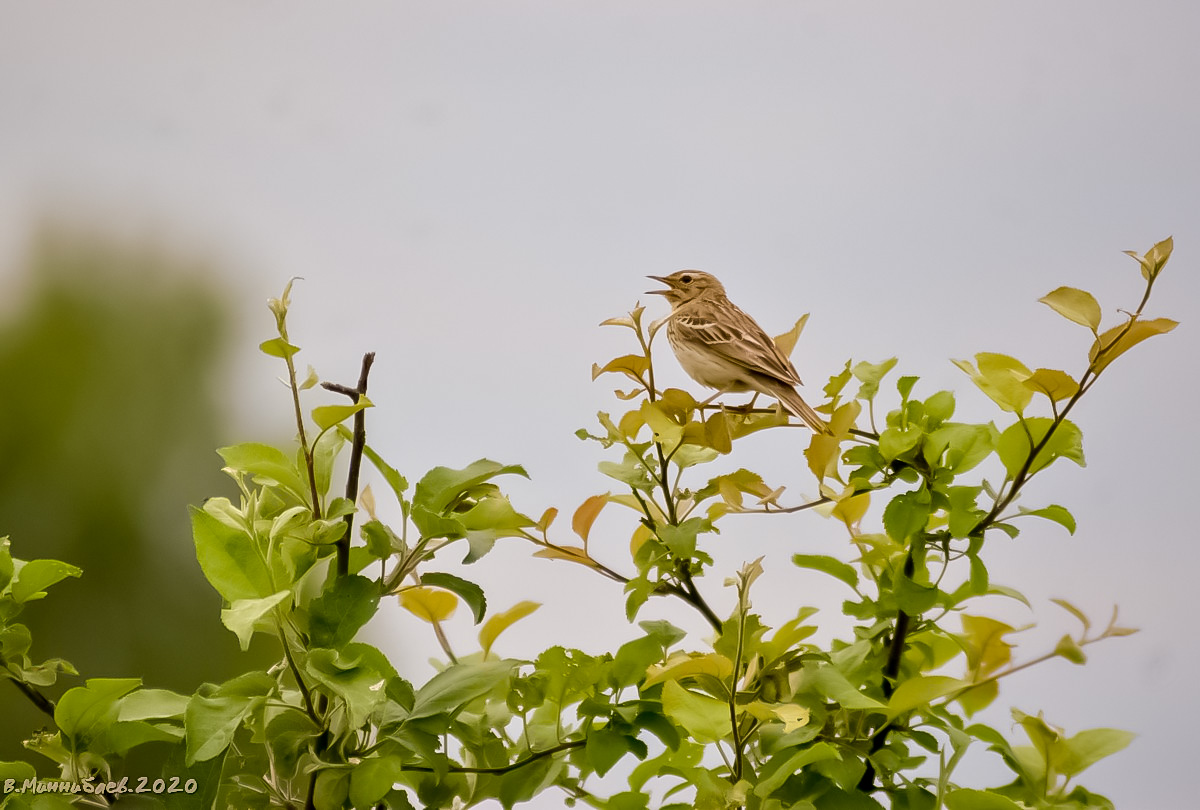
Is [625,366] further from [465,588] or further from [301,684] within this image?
[301,684]

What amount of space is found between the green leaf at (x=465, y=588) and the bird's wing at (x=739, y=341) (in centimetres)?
56

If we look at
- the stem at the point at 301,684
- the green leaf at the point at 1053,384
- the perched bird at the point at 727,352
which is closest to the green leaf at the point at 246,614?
the stem at the point at 301,684

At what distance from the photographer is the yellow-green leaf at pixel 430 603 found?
30.4 inches

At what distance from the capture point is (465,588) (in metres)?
0.64

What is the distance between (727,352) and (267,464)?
2.63 feet

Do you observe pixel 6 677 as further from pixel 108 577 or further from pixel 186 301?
pixel 186 301

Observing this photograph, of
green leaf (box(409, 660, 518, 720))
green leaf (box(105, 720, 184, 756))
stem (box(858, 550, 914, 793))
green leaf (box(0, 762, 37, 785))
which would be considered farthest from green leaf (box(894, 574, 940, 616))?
green leaf (box(0, 762, 37, 785))

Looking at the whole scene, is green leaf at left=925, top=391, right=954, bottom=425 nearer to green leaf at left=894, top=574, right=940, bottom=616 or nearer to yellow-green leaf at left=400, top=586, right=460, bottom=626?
green leaf at left=894, top=574, right=940, bottom=616

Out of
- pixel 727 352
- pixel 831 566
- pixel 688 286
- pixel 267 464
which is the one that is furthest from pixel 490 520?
pixel 688 286

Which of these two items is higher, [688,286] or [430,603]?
[688,286]

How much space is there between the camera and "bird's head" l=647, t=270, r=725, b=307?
5.86 feet

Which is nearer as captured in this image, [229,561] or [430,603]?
[229,561]

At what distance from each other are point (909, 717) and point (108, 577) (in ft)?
9.58

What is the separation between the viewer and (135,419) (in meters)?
3.60
